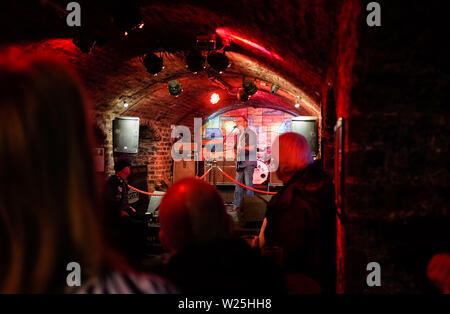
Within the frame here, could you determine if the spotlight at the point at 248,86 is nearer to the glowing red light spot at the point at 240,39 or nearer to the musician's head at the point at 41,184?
the glowing red light spot at the point at 240,39

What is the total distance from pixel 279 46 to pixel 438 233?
3.12 meters

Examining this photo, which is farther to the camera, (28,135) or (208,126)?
(208,126)

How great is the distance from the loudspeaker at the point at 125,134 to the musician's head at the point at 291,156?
Answer: 6.48 m

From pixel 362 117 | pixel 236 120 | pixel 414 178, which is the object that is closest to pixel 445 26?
pixel 362 117

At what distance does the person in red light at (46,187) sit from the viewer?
2.03 feet

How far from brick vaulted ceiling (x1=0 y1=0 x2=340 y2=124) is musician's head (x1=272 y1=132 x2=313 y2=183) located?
3.83 feet

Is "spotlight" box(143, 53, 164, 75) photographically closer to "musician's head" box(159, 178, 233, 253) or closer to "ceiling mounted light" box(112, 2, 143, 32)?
"ceiling mounted light" box(112, 2, 143, 32)

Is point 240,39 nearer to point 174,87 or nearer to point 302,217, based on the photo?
point 174,87

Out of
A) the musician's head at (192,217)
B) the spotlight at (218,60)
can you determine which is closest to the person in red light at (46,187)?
the musician's head at (192,217)
